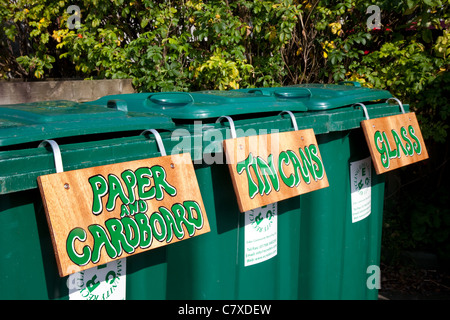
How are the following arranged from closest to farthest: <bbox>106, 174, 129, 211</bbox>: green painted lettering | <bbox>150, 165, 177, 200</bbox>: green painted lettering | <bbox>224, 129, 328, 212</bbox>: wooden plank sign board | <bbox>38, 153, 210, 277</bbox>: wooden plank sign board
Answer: <bbox>38, 153, 210, 277</bbox>: wooden plank sign board → <bbox>106, 174, 129, 211</bbox>: green painted lettering → <bbox>150, 165, 177, 200</bbox>: green painted lettering → <bbox>224, 129, 328, 212</bbox>: wooden plank sign board

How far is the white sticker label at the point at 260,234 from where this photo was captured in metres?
1.98

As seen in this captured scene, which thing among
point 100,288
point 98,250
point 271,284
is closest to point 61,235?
point 98,250

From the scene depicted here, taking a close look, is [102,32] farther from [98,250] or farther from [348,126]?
[98,250]

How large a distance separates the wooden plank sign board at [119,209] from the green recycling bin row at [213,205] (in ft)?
0.29

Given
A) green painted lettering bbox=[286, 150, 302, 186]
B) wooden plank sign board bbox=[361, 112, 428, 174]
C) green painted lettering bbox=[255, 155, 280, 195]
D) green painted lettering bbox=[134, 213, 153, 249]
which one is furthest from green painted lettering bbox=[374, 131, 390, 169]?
green painted lettering bbox=[134, 213, 153, 249]

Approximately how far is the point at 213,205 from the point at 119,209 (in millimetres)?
492

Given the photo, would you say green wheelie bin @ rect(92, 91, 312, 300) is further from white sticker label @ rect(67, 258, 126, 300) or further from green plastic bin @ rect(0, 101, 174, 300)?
white sticker label @ rect(67, 258, 126, 300)

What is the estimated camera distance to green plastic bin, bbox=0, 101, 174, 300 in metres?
1.33

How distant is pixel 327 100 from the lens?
2.41 meters

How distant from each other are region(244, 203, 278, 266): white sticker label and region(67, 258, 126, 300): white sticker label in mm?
573

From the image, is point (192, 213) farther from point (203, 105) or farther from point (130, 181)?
point (203, 105)

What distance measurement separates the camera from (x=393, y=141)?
250 cm

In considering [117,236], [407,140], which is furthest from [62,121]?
[407,140]

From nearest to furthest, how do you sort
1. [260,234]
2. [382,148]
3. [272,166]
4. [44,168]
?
[44,168], [272,166], [260,234], [382,148]
